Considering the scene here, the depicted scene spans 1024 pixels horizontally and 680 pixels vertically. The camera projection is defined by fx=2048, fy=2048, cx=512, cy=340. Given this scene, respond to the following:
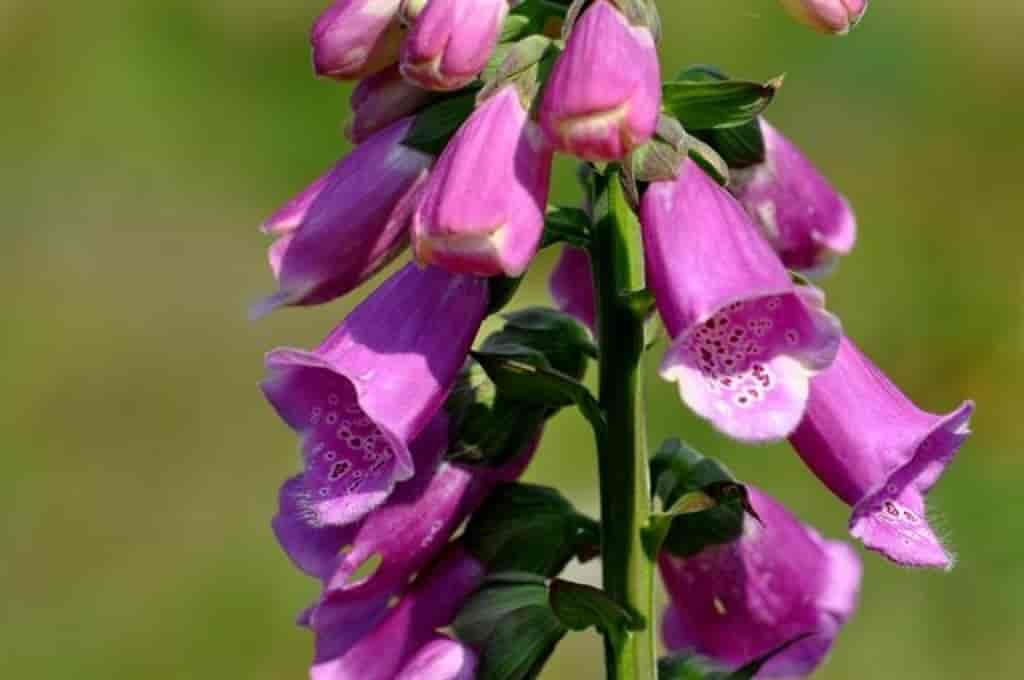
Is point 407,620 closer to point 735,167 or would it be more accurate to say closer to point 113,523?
point 735,167

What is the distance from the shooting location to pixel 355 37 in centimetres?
159

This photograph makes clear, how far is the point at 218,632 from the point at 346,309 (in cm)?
121

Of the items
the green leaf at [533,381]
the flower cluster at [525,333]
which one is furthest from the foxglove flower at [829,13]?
the green leaf at [533,381]

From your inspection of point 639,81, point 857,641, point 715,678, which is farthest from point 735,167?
point 857,641

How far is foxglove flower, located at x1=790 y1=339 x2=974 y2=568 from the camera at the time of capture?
1561 millimetres

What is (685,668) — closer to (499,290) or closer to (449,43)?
(499,290)

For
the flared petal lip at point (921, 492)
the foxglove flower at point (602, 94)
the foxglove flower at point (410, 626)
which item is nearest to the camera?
the foxglove flower at point (602, 94)

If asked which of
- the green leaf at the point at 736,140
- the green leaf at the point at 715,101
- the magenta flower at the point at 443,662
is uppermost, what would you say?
the green leaf at the point at 715,101

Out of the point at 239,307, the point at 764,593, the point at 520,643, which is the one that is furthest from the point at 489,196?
the point at 239,307

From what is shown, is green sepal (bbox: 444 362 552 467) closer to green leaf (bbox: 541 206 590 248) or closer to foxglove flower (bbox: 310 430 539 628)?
foxglove flower (bbox: 310 430 539 628)

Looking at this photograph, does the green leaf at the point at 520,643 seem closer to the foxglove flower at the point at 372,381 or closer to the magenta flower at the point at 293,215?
the foxglove flower at the point at 372,381

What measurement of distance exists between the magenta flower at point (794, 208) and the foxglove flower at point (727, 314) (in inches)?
→ 6.5

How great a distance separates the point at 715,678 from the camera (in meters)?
1.69

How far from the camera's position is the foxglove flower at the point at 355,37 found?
Answer: 1589 mm
